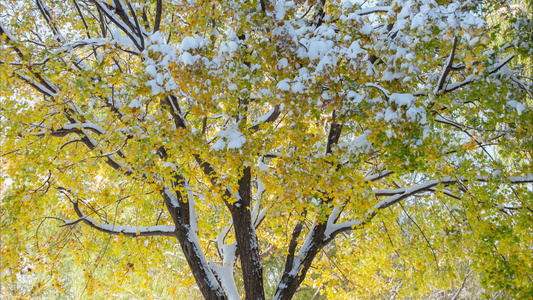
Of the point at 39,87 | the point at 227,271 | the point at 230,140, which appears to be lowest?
the point at 227,271

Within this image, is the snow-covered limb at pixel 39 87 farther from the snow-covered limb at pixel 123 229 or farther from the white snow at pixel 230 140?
the white snow at pixel 230 140

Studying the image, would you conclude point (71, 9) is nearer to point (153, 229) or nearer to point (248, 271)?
point (153, 229)

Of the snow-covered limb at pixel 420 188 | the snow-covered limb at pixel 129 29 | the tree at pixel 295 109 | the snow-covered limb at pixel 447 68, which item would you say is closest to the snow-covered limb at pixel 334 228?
the tree at pixel 295 109

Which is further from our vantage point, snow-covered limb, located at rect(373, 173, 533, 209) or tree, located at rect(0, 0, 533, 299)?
snow-covered limb, located at rect(373, 173, 533, 209)

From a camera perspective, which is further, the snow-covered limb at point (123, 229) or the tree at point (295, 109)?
the snow-covered limb at point (123, 229)

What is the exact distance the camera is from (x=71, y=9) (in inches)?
223

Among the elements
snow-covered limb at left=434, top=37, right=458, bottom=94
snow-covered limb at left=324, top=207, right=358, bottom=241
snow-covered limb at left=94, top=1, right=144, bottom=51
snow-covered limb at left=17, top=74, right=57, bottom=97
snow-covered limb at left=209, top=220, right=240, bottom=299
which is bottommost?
snow-covered limb at left=209, top=220, right=240, bottom=299

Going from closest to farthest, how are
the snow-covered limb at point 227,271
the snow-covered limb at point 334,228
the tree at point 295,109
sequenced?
the tree at point 295,109 < the snow-covered limb at point 227,271 < the snow-covered limb at point 334,228

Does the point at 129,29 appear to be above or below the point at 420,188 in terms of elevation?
above

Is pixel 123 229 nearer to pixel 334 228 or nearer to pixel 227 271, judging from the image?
pixel 227 271

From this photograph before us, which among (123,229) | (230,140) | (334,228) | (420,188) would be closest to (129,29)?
(230,140)

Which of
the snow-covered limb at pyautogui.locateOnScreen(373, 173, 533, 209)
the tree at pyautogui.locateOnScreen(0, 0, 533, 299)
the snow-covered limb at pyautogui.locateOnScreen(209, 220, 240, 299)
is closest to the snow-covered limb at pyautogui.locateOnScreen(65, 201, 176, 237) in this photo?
the tree at pyautogui.locateOnScreen(0, 0, 533, 299)

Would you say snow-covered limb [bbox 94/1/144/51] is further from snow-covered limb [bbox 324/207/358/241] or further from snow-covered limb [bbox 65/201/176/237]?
snow-covered limb [bbox 324/207/358/241]

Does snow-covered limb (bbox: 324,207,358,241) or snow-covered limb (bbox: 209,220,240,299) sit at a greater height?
snow-covered limb (bbox: 324,207,358,241)
